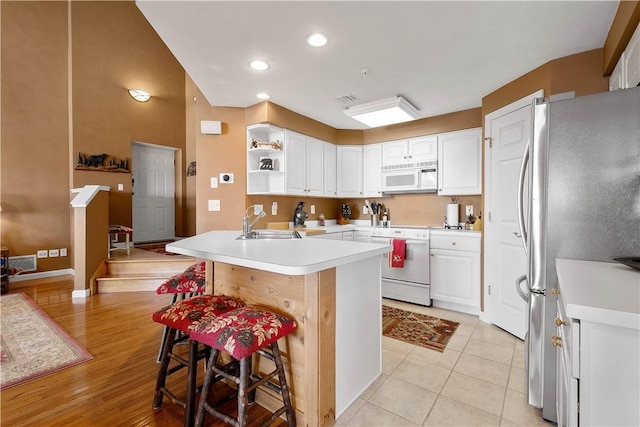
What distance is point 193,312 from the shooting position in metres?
1.55

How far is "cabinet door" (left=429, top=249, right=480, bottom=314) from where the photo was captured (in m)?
3.24

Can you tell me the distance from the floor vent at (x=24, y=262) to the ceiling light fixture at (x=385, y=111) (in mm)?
5083

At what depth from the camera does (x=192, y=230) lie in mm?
6594

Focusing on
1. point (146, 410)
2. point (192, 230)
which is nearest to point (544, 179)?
point (146, 410)

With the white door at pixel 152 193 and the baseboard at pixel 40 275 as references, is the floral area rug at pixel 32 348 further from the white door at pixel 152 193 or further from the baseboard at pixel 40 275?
the white door at pixel 152 193

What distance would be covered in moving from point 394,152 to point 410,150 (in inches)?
9.5

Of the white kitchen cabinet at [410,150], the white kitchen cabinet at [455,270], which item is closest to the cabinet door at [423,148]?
the white kitchen cabinet at [410,150]

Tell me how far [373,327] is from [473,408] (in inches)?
28.2

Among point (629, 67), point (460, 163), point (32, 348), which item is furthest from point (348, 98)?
point (32, 348)

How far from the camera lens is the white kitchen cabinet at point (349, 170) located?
4559mm

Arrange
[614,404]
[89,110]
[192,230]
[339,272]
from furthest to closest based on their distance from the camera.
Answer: [192,230], [89,110], [339,272], [614,404]

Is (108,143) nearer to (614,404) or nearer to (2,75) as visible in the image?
(2,75)

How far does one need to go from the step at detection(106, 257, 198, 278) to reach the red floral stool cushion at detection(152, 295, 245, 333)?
2757 mm

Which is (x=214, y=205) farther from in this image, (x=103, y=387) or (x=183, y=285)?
(x=103, y=387)
